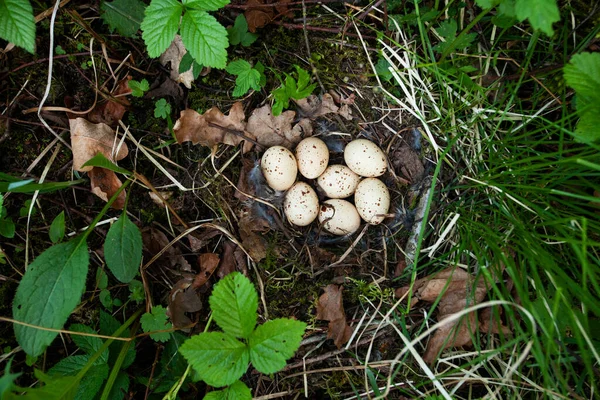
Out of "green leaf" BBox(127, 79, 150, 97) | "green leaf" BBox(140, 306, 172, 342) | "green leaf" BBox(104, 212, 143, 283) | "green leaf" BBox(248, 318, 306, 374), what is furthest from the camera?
"green leaf" BBox(127, 79, 150, 97)

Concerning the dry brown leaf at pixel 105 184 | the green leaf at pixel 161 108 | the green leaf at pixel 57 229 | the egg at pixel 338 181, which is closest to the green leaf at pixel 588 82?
the egg at pixel 338 181

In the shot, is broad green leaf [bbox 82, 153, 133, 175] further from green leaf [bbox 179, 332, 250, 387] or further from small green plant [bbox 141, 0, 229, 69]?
green leaf [bbox 179, 332, 250, 387]

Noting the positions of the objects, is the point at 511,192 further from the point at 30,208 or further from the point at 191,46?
the point at 30,208

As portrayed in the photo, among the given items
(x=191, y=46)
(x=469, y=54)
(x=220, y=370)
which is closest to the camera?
(x=220, y=370)

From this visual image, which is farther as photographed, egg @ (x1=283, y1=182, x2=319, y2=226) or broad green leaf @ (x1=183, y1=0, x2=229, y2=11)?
egg @ (x1=283, y1=182, x2=319, y2=226)

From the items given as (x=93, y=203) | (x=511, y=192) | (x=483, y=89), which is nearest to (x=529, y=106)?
(x=483, y=89)

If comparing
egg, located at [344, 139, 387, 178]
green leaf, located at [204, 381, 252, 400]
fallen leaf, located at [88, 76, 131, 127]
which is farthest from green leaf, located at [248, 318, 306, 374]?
fallen leaf, located at [88, 76, 131, 127]
